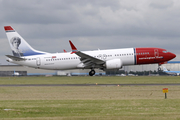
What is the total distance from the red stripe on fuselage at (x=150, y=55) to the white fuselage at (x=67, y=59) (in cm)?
118

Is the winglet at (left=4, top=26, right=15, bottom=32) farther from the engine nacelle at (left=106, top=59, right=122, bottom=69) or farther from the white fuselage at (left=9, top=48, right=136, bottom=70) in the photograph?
the engine nacelle at (left=106, top=59, right=122, bottom=69)

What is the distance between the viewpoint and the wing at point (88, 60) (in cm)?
4722

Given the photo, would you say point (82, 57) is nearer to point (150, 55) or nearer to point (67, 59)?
point (67, 59)

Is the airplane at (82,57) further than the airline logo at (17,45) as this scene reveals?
No

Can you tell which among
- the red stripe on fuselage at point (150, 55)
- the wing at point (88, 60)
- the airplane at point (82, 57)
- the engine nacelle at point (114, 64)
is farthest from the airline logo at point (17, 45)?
the red stripe on fuselage at point (150, 55)

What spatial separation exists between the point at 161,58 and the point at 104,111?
35704 millimetres

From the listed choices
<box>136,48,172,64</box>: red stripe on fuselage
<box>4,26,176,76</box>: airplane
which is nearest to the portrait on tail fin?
<box>4,26,176,76</box>: airplane

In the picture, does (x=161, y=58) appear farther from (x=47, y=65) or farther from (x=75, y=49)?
(x=47, y=65)

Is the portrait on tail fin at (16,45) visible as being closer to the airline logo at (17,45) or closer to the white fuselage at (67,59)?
the airline logo at (17,45)

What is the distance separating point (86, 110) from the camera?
13930 millimetres

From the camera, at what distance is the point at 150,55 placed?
46750 mm

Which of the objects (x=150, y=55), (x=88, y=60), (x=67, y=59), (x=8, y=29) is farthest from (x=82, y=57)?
(x=8, y=29)

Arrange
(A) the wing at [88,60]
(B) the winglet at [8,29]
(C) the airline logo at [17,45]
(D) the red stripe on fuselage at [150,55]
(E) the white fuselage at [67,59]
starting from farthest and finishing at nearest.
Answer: (B) the winglet at [8,29]
(C) the airline logo at [17,45]
(E) the white fuselage at [67,59]
(A) the wing at [88,60]
(D) the red stripe on fuselage at [150,55]

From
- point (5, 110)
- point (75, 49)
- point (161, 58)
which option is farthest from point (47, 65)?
point (5, 110)
